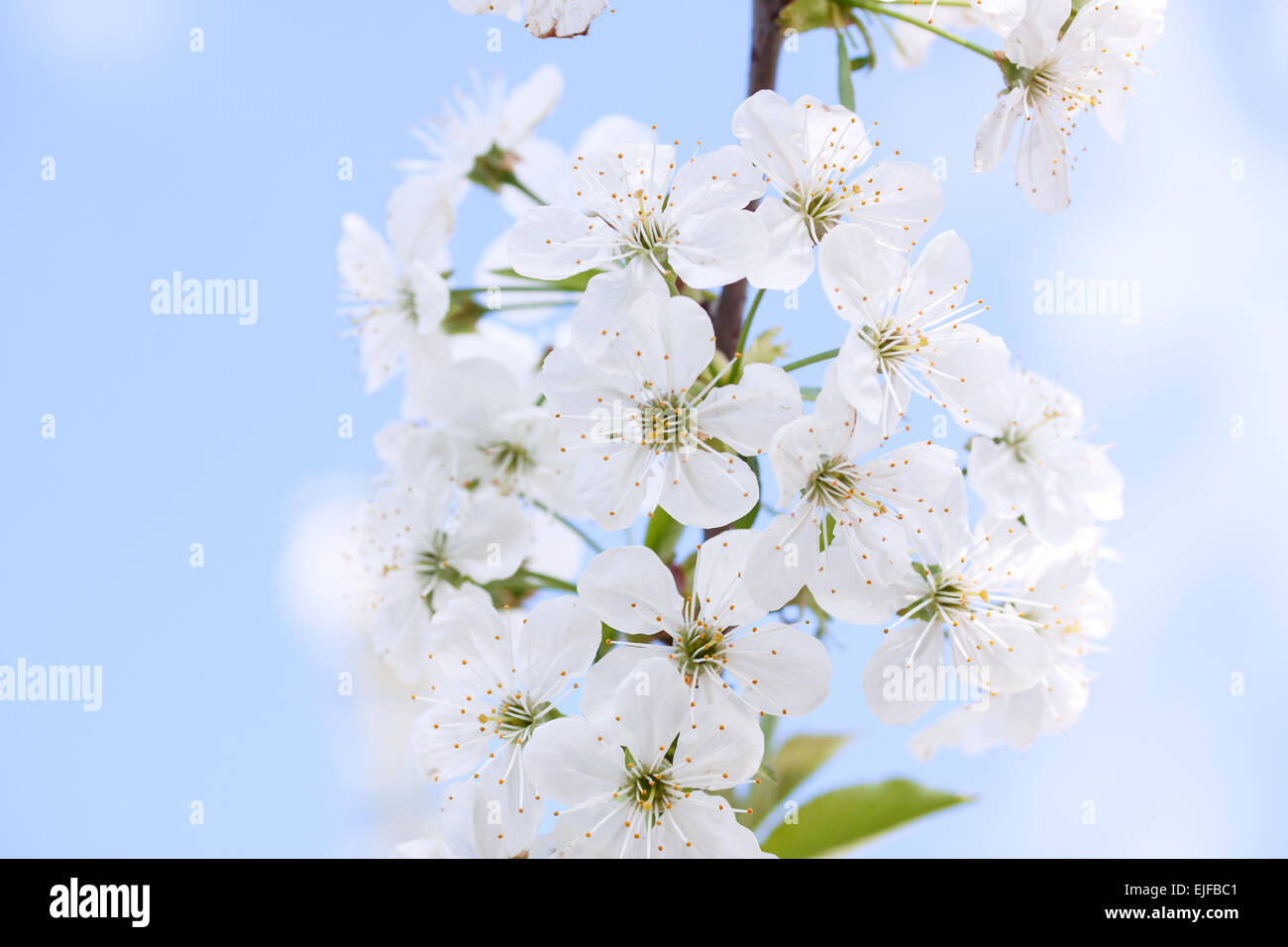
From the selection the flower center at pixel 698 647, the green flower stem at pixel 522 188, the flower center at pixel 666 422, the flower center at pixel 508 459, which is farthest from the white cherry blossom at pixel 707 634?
the green flower stem at pixel 522 188

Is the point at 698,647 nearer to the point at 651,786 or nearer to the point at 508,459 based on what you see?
the point at 651,786

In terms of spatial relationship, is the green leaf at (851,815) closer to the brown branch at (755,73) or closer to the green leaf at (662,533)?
the green leaf at (662,533)

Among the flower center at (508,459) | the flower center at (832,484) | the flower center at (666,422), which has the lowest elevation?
the flower center at (832,484)

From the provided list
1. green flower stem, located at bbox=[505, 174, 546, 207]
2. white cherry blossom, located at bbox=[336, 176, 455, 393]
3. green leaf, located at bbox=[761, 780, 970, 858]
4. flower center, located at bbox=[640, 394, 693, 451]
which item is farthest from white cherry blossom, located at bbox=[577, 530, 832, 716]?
green flower stem, located at bbox=[505, 174, 546, 207]

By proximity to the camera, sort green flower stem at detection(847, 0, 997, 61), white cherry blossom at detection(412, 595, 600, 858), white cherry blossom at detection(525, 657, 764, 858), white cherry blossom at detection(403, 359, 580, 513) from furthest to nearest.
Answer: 1. white cherry blossom at detection(403, 359, 580, 513)
2. green flower stem at detection(847, 0, 997, 61)
3. white cherry blossom at detection(412, 595, 600, 858)
4. white cherry blossom at detection(525, 657, 764, 858)

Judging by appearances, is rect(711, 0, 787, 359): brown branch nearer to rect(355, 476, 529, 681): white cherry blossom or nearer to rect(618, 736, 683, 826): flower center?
rect(355, 476, 529, 681): white cherry blossom

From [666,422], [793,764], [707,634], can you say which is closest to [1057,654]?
[793,764]
